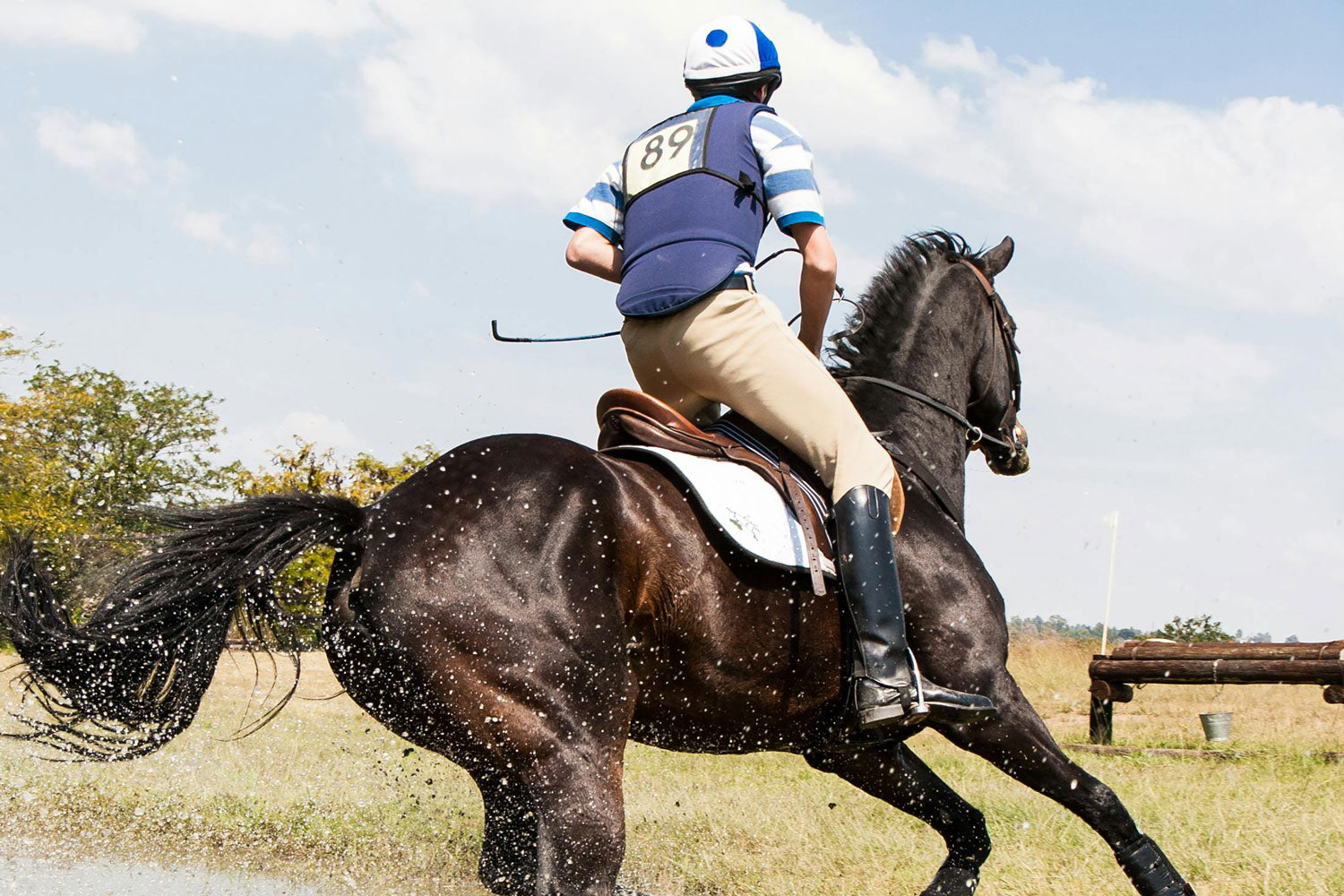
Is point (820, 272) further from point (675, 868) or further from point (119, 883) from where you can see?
point (119, 883)

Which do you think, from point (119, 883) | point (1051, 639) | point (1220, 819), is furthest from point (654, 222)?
point (1051, 639)

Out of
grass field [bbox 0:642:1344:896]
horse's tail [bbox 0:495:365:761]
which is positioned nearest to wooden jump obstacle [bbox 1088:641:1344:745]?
grass field [bbox 0:642:1344:896]

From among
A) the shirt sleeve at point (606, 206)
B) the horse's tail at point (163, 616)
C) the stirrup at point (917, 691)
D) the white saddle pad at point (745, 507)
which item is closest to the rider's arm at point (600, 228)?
the shirt sleeve at point (606, 206)

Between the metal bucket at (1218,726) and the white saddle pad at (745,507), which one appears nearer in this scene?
the white saddle pad at (745,507)

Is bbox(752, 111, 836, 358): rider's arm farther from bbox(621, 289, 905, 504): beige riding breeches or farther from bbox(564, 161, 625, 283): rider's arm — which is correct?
bbox(564, 161, 625, 283): rider's arm

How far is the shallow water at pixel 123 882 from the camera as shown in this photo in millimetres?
5145

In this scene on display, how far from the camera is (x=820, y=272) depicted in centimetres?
418

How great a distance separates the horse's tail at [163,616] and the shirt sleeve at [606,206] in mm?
1478

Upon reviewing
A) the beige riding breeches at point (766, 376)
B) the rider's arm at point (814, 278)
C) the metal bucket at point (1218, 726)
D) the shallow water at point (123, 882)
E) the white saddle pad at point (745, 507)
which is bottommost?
the shallow water at point (123, 882)

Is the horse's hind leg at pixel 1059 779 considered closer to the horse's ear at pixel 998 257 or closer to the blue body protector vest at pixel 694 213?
the blue body protector vest at pixel 694 213

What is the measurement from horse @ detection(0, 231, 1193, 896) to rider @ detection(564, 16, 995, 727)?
20cm

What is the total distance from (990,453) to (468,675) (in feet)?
10.8

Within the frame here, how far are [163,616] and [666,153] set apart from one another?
2201 mm

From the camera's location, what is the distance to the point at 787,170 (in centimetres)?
404
